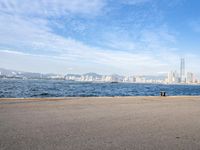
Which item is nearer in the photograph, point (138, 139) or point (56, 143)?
point (56, 143)

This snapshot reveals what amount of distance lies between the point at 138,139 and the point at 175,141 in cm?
98

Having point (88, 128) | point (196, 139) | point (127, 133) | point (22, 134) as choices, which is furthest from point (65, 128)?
point (196, 139)

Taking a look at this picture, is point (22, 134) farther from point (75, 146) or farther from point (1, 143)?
point (75, 146)

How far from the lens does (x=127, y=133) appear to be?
685 cm

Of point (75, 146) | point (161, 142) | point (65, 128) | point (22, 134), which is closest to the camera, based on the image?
point (75, 146)

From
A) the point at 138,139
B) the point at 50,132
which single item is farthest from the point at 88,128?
the point at 138,139

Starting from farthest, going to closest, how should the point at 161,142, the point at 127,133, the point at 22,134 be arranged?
the point at 127,133
the point at 22,134
the point at 161,142

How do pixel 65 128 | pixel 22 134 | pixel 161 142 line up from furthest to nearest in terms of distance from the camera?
1. pixel 65 128
2. pixel 22 134
3. pixel 161 142

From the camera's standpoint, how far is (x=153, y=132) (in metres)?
7.06

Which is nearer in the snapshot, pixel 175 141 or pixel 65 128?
pixel 175 141

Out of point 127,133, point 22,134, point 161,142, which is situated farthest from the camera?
point 127,133

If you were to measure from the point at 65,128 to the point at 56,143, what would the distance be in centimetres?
193

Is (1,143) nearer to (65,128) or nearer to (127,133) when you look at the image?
(65,128)

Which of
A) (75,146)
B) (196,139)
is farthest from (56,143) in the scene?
(196,139)
